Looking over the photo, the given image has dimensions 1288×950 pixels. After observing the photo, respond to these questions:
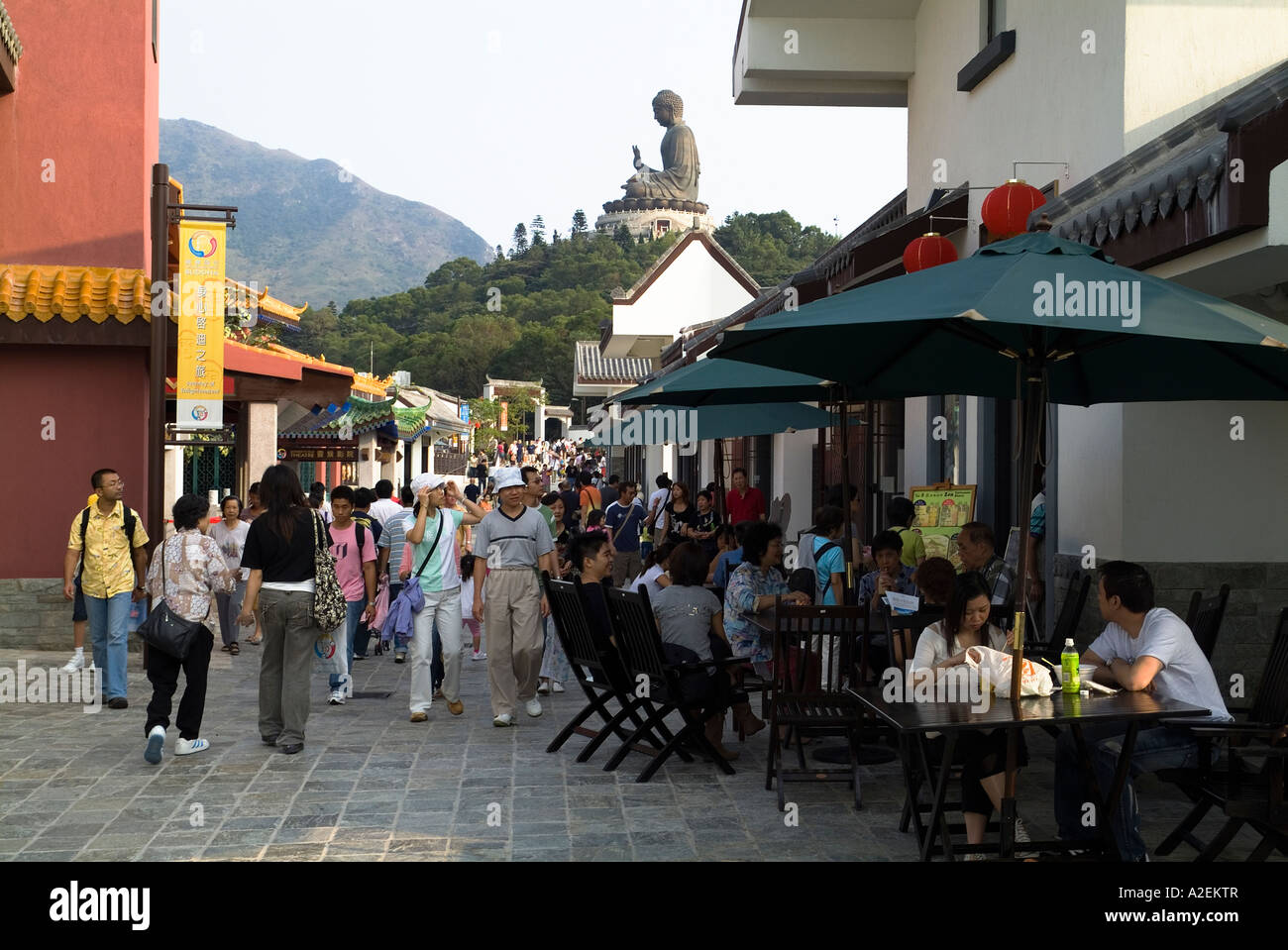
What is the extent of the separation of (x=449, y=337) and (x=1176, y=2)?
81.2 m

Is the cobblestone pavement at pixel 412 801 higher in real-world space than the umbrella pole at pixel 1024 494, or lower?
lower

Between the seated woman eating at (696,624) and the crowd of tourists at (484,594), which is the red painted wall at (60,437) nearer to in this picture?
the crowd of tourists at (484,594)

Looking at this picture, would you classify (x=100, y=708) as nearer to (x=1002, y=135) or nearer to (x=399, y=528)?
(x=399, y=528)

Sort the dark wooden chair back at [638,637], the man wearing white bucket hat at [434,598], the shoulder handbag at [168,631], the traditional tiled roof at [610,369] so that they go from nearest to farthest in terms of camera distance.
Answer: the dark wooden chair back at [638,637] → the shoulder handbag at [168,631] → the man wearing white bucket hat at [434,598] → the traditional tiled roof at [610,369]

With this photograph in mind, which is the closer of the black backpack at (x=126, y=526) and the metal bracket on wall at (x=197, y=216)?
the black backpack at (x=126, y=526)

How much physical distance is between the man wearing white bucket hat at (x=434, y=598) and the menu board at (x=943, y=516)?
11.9 feet

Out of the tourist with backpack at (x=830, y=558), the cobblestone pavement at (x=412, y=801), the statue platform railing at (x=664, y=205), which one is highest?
the statue platform railing at (x=664, y=205)

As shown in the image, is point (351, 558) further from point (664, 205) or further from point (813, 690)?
point (664, 205)

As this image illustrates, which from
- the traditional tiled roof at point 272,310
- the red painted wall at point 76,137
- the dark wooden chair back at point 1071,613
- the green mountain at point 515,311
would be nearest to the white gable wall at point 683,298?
the traditional tiled roof at point 272,310

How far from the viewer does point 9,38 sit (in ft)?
38.8

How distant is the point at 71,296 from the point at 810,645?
8265 millimetres

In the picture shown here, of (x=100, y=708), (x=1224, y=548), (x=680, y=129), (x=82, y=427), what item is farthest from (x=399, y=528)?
(x=680, y=129)

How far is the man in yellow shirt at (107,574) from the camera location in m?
9.13

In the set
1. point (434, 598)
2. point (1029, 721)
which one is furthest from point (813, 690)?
point (434, 598)
